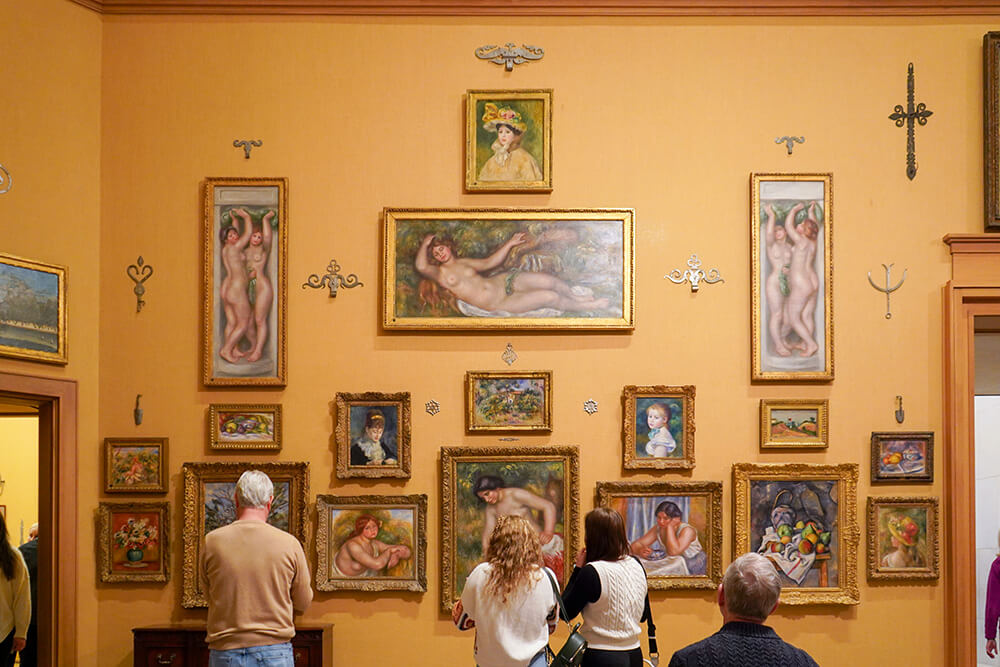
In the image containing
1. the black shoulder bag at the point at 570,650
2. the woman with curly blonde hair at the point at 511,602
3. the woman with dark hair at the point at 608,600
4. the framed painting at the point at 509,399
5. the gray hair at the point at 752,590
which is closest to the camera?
the gray hair at the point at 752,590

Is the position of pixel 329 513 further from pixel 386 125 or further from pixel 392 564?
pixel 386 125

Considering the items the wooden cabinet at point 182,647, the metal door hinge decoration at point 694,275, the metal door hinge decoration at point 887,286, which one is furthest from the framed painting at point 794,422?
the wooden cabinet at point 182,647

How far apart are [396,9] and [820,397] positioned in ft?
14.8

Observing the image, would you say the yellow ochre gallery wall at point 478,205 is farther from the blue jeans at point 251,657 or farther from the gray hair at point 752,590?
the gray hair at point 752,590

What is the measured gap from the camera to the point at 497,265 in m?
8.50

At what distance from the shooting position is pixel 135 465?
8.38 meters

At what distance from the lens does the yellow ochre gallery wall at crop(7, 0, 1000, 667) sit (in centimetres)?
833

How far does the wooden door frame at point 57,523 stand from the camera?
8086 mm

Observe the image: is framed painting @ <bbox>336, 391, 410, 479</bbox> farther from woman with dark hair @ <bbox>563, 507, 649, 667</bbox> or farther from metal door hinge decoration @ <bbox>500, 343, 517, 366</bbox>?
woman with dark hair @ <bbox>563, 507, 649, 667</bbox>

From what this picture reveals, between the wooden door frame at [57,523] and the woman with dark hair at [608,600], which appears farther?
the wooden door frame at [57,523]

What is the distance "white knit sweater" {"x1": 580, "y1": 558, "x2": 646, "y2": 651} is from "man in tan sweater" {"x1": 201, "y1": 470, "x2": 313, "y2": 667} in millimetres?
1604

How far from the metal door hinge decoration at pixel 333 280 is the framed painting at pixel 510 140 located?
1.21m

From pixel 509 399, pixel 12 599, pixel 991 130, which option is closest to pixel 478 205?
pixel 509 399

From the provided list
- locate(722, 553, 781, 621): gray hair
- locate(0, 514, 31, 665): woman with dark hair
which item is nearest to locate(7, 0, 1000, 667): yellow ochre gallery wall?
locate(0, 514, 31, 665): woman with dark hair
